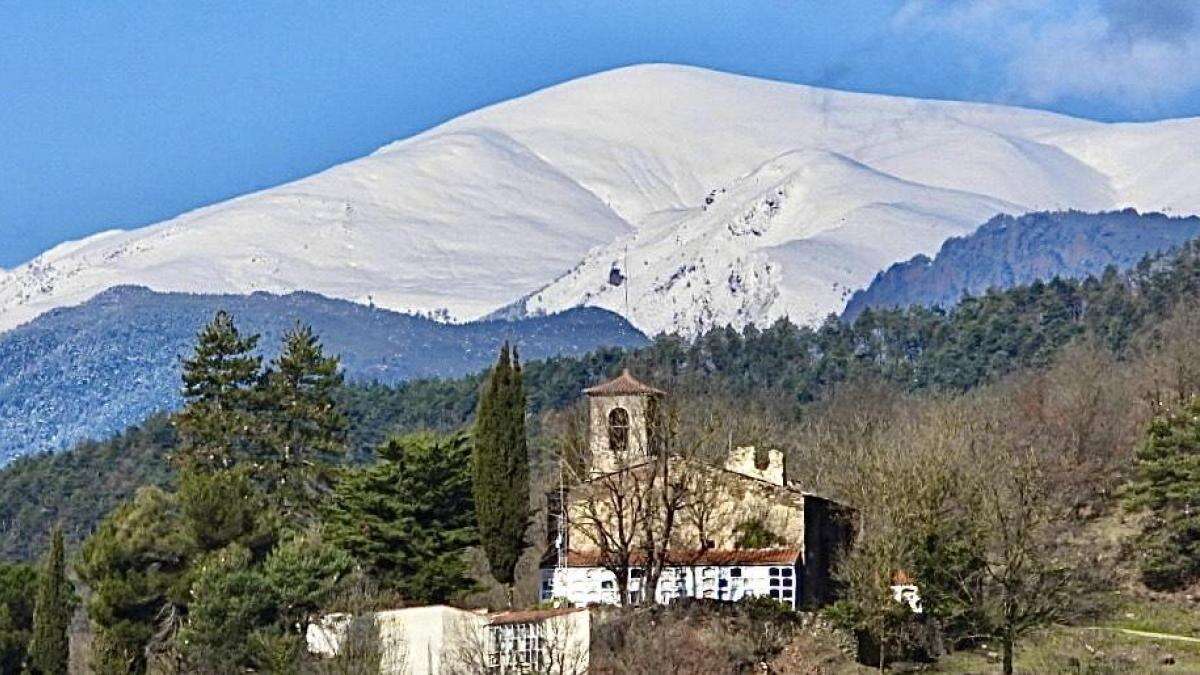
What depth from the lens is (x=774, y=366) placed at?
465 ft

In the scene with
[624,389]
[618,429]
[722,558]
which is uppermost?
[624,389]

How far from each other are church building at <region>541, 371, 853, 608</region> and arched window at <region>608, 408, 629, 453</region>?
323 cm

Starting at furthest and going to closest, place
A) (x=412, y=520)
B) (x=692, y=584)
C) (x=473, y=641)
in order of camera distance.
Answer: (x=412, y=520), (x=692, y=584), (x=473, y=641)

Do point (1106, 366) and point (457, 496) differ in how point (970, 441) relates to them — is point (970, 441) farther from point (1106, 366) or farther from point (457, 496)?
point (1106, 366)

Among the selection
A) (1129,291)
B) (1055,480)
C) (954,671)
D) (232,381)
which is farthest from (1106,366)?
(954,671)

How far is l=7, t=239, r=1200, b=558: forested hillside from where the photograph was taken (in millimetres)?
120250

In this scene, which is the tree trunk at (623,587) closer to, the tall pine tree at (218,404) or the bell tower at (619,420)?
the bell tower at (619,420)

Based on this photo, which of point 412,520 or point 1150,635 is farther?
point 1150,635

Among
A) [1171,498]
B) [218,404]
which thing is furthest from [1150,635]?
[218,404]

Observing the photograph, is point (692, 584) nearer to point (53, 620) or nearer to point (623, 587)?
point (623, 587)

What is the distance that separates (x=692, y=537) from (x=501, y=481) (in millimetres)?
4793

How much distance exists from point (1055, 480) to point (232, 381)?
26.1m

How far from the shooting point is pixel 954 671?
5750 cm

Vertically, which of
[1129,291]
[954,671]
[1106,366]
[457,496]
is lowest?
[954,671]
